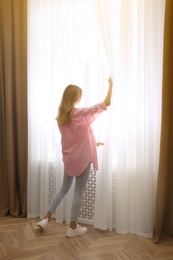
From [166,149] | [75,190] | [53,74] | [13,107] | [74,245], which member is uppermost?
[53,74]

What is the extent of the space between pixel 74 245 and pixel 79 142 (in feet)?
2.95

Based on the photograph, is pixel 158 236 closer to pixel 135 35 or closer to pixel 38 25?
pixel 135 35

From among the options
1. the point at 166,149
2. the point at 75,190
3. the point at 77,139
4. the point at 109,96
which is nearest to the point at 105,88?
the point at 109,96

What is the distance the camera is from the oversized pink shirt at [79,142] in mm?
2445

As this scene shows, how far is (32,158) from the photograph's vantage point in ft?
9.55

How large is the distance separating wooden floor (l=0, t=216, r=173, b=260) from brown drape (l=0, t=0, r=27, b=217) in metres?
0.38

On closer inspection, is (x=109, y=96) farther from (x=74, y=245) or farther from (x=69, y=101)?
(x=74, y=245)

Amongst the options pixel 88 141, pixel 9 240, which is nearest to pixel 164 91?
pixel 88 141

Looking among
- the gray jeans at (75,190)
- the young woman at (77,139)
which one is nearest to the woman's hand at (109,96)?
the young woman at (77,139)

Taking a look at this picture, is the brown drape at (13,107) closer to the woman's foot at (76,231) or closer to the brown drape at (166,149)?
the woman's foot at (76,231)

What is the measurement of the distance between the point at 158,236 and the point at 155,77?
141 cm

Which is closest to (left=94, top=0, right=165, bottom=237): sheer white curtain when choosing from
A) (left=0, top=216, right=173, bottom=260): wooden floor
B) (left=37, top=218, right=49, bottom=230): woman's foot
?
(left=0, top=216, right=173, bottom=260): wooden floor

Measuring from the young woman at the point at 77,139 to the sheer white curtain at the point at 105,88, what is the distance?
0.49 feet

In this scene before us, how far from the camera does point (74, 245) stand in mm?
2402
